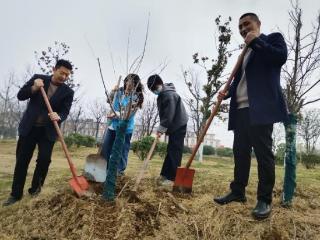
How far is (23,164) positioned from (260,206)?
9.09 ft

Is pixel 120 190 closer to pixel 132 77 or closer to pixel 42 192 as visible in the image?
pixel 42 192

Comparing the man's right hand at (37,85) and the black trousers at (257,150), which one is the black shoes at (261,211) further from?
the man's right hand at (37,85)

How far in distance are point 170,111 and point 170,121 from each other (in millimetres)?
133

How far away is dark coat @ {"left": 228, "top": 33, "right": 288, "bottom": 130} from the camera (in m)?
3.13

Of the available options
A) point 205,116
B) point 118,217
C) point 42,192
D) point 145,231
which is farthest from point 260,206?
point 205,116

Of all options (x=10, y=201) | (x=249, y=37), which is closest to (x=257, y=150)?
(x=249, y=37)

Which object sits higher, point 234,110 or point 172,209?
point 234,110

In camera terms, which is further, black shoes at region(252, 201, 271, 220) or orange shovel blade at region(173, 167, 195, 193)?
orange shovel blade at region(173, 167, 195, 193)

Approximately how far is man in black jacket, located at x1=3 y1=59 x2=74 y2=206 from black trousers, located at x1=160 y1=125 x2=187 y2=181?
4.75ft

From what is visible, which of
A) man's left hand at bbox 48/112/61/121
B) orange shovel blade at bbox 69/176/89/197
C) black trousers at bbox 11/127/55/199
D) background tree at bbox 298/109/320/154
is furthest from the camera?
background tree at bbox 298/109/320/154

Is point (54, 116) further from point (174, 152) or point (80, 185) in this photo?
point (174, 152)

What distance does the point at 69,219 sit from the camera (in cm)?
334

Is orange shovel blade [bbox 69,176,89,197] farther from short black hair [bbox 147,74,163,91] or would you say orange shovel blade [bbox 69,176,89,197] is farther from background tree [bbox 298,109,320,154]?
background tree [bbox 298,109,320,154]

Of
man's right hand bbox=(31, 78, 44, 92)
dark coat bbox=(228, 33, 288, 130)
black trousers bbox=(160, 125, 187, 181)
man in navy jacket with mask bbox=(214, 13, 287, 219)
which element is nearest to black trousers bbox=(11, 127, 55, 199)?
man's right hand bbox=(31, 78, 44, 92)
